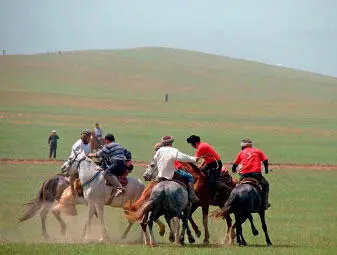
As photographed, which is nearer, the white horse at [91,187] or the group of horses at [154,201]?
the group of horses at [154,201]

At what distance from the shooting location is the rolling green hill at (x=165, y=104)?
62.5 metres

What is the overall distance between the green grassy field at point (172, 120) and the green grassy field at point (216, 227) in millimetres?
37

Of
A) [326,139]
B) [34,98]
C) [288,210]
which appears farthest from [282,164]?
[34,98]

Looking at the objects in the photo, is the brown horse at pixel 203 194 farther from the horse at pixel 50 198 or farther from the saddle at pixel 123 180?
the horse at pixel 50 198

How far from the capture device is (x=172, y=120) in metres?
80.0

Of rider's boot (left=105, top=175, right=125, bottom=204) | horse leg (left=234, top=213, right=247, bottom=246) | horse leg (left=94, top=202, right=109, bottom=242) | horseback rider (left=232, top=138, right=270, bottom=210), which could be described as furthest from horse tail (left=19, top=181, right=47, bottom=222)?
horse leg (left=234, top=213, right=247, bottom=246)

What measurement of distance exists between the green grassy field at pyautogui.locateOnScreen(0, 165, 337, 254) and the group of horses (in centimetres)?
45

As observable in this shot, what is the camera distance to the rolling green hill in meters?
62.5

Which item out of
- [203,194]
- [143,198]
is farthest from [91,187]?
[203,194]

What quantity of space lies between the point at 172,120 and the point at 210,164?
59.4 m

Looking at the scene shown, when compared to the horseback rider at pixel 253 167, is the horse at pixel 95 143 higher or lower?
lower

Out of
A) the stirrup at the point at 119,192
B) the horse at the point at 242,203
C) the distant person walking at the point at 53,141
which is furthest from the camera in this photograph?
the distant person walking at the point at 53,141

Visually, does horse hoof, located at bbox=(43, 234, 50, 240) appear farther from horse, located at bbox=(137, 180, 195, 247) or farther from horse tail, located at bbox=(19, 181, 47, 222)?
horse, located at bbox=(137, 180, 195, 247)

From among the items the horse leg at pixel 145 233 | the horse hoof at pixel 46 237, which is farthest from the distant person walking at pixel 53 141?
the horse leg at pixel 145 233
